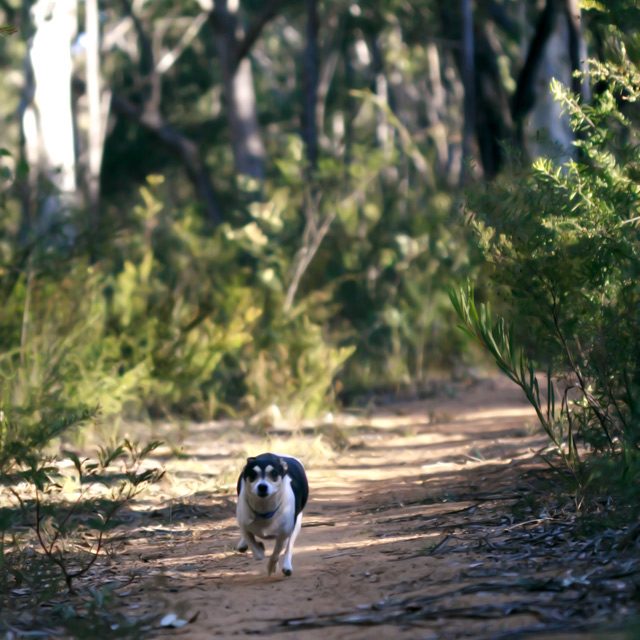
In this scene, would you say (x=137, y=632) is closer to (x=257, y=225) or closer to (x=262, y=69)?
(x=257, y=225)

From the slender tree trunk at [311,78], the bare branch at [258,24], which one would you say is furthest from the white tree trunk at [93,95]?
the slender tree trunk at [311,78]

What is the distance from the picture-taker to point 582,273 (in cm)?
443

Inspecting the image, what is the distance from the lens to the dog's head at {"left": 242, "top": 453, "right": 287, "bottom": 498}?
155 inches

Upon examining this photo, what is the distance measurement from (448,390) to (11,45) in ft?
67.4

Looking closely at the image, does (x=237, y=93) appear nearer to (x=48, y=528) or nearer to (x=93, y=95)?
(x=93, y=95)

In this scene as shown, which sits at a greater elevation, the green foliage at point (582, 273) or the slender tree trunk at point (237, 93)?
the slender tree trunk at point (237, 93)

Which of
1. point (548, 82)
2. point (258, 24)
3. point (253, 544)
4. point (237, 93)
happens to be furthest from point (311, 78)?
point (253, 544)

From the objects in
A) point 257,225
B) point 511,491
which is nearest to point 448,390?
point 257,225

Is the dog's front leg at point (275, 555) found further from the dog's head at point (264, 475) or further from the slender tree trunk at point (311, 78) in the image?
the slender tree trunk at point (311, 78)

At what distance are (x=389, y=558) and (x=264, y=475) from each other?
70 cm

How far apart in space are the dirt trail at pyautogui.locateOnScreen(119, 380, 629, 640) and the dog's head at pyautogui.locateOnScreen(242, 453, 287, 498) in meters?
0.43

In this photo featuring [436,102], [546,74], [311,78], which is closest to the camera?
[546,74]

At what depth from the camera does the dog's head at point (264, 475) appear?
3.93m

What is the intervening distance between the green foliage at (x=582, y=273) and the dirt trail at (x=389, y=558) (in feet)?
2.02
